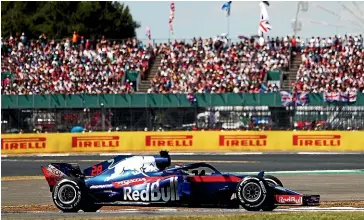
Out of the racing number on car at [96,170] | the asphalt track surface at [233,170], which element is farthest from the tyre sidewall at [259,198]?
the racing number on car at [96,170]

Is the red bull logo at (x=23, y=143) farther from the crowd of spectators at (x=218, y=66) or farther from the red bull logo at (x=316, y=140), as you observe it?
the red bull logo at (x=316, y=140)

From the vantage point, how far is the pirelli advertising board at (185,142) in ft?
120

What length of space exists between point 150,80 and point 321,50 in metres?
9.36

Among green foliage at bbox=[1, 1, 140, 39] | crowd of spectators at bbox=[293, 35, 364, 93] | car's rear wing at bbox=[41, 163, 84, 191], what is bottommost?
car's rear wing at bbox=[41, 163, 84, 191]

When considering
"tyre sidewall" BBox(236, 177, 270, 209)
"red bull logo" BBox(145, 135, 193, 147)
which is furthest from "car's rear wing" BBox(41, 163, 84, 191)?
"red bull logo" BBox(145, 135, 193, 147)

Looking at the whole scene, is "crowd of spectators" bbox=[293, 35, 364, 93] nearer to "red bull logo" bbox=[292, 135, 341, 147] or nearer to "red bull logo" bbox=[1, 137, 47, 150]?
"red bull logo" bbox=[292, 135, 341, 147]

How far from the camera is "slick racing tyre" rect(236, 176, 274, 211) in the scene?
15711 millimetres

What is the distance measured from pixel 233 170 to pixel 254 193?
12.9m

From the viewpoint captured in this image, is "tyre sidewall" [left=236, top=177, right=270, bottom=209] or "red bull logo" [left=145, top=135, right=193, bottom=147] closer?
"tyre sidewall" [left=236, top=177, right=270, bottom=209]

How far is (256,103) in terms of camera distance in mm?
41781

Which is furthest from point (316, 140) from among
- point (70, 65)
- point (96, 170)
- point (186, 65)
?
point (96, 170)

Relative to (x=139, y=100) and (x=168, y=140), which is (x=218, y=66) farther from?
(x=168, y=140)

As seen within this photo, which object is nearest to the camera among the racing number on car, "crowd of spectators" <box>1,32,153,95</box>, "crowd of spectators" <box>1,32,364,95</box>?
the racing number on car

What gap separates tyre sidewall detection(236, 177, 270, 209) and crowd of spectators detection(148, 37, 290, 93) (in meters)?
26.6
